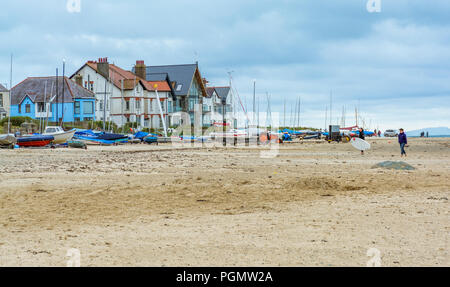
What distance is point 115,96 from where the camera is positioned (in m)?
79.2

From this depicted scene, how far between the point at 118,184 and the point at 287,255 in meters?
8.70

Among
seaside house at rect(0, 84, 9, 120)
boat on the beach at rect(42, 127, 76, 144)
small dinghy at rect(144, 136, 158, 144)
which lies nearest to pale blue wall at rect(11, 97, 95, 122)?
seaside house at rect(0, 84, 9, 120)

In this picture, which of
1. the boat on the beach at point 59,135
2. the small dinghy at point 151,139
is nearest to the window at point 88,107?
the small dinghy at point 151,139

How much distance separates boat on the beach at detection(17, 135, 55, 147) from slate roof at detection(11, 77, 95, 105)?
33446 millimetres

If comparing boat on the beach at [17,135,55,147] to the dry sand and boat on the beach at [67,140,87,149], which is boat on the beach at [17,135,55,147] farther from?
the dry sand

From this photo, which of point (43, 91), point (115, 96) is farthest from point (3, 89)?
point (115, 96)

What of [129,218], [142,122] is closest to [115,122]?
[142,122]

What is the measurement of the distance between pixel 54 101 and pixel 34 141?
115 ft

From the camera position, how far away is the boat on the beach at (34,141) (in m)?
39.1

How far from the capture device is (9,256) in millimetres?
7328

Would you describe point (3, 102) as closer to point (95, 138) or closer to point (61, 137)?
point (95, 138)

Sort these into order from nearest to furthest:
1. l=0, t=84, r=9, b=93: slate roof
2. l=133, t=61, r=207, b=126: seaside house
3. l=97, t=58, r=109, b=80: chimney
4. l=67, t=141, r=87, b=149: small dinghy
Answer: l=67, t=141, r=87, b=149: small dinghy < l=0, t=84, r=9, b=93: slate roof < l=97, t=58, r=109, b=80: chimney < l=133, t=61, r=207, b=126: seaside house

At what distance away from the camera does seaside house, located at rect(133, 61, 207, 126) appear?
89.2m

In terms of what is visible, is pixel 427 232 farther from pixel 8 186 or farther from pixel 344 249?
pixel 8 186
